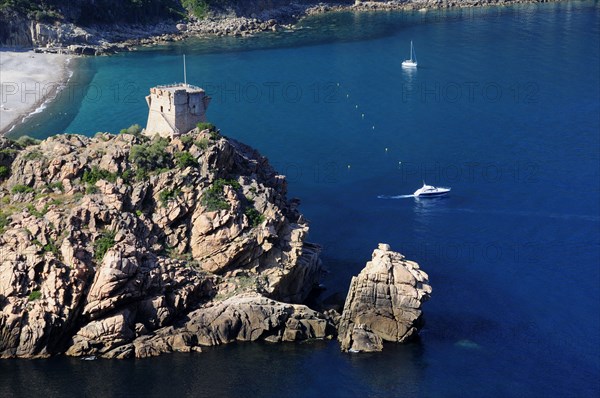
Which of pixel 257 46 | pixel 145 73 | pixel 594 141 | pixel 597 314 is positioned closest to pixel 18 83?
pixel 145 73

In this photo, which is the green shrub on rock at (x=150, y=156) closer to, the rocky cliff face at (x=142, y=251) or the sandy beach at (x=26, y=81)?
the rocky cliff face at (x=142, y=251)

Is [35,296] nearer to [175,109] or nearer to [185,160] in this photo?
[185,160]

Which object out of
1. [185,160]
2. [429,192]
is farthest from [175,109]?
[429,192]

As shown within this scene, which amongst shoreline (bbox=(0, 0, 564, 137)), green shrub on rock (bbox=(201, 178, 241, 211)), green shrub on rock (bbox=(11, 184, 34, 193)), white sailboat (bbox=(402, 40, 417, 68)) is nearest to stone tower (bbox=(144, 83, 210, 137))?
green shrub on rock (bbox=(201, 178, 241, 211))

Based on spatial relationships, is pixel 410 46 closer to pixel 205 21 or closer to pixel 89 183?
pixel 205 21

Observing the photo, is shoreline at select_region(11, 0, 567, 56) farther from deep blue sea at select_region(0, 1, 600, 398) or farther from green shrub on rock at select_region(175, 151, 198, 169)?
green shrub on rock at select_region(175, 151, 198, 169)
